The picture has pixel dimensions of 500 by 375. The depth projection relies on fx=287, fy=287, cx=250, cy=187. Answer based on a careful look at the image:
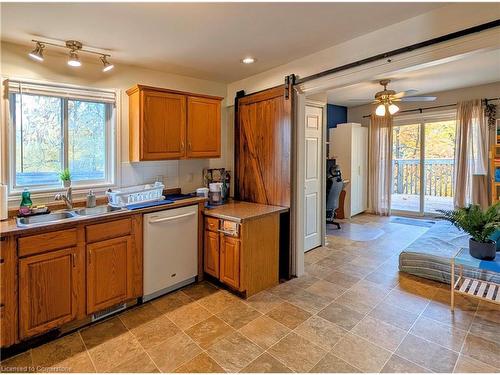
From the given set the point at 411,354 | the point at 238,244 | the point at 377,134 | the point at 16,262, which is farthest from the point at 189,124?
the point at 377,134

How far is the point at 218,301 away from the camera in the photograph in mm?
2791

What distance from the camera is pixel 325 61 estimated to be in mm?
2834

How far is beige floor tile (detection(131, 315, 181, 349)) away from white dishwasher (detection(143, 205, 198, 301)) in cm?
40

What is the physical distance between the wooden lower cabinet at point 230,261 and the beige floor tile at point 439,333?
1.55m

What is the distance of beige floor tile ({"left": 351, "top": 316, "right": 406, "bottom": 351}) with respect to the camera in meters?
2.12

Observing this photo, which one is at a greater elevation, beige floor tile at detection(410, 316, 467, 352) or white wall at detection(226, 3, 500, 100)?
white wall at detection(226, 3, 500, 100)

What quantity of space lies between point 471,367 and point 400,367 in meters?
0.46

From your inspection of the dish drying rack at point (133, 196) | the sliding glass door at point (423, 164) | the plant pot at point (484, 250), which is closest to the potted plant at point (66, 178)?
the dish drying rack at point (133, 196)

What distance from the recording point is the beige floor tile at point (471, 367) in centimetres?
183

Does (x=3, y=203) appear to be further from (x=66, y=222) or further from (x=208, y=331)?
(x=208, y=331)

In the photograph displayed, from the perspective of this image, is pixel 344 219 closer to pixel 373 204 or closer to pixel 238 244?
pixel 373 204

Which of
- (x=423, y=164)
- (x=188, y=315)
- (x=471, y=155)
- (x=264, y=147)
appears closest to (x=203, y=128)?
(x=264, y=147)

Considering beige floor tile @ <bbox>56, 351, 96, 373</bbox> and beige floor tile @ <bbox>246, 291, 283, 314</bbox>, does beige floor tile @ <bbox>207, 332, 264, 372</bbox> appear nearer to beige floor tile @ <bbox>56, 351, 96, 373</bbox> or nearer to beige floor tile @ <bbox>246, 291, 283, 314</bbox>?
beige floor tile @ <bbox>246, 291, 283, 314</bbox>

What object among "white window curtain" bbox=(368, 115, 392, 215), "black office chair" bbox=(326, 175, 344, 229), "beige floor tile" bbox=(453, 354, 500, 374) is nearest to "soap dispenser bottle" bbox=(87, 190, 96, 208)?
"beige floor tile" bbox=(453, 354, 500, 374)
